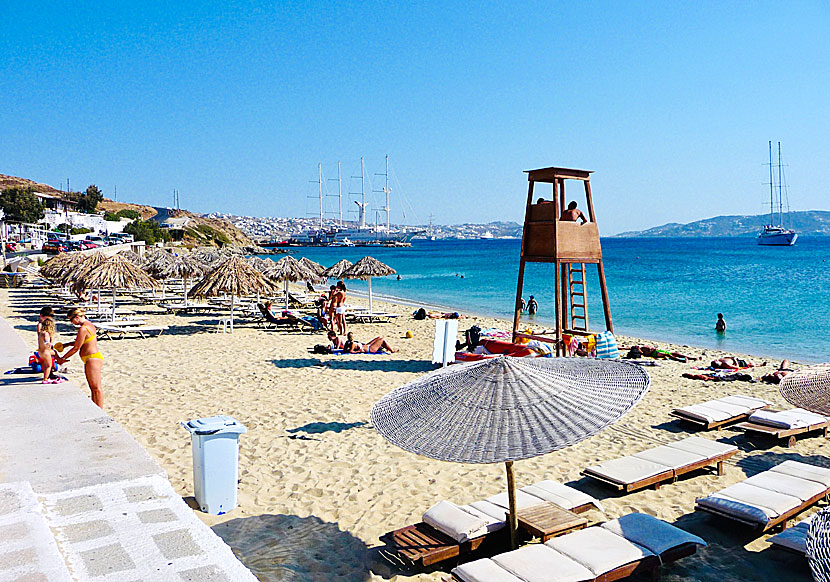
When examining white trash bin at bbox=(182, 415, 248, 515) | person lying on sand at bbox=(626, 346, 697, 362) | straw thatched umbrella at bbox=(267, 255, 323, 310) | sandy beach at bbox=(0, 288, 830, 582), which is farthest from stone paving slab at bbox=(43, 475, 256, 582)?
straw thatched umbrella at bbox=(267, 255, 323, 310)

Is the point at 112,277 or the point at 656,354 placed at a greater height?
the point at 112,277

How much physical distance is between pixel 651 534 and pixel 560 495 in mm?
935

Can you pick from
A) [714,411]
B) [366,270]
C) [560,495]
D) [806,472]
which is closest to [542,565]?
[560,495]

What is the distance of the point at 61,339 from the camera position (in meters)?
14.0

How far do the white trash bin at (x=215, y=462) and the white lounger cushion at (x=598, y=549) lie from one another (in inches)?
101

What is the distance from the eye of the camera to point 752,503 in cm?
498

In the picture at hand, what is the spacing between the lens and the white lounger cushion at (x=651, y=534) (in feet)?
13.7

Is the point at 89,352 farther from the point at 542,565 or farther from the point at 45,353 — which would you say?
the point at 542,565

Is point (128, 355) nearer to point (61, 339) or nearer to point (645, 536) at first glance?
point (61, 339)

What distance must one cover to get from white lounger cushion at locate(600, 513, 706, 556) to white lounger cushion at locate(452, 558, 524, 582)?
1008 mm

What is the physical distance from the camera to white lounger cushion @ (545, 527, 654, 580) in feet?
12.7

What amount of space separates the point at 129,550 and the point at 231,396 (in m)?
6.15

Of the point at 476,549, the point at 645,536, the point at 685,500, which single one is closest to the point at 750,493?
the point at 685,500

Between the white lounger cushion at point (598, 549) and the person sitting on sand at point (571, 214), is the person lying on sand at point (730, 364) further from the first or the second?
the white lounger cushion at point (598, 549)
